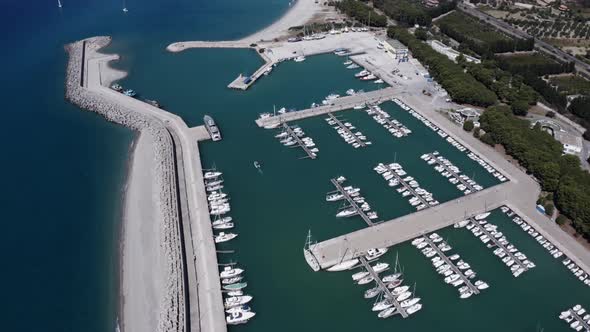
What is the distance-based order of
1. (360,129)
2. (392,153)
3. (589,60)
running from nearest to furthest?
1. (392,153)
2. (360,129)
3. (589,60)

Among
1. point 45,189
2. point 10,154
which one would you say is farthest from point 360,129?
point 10,154

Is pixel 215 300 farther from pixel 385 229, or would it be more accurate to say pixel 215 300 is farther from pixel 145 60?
pixel 145 60

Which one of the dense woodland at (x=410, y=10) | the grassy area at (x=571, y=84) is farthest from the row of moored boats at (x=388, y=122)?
the dense woodland at (x=410, y=10)

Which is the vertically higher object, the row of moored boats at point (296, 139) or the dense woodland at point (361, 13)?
the dense woodland at point (361, 13)

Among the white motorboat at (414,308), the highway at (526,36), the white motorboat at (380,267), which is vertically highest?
the highway at (526,36)

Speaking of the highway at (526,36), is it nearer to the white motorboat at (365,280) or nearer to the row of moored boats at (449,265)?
the row of moored boats at (449,265)

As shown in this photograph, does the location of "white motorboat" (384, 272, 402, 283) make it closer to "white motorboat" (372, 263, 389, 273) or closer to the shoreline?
"white motorboat" (372, 263, 389, 273)
